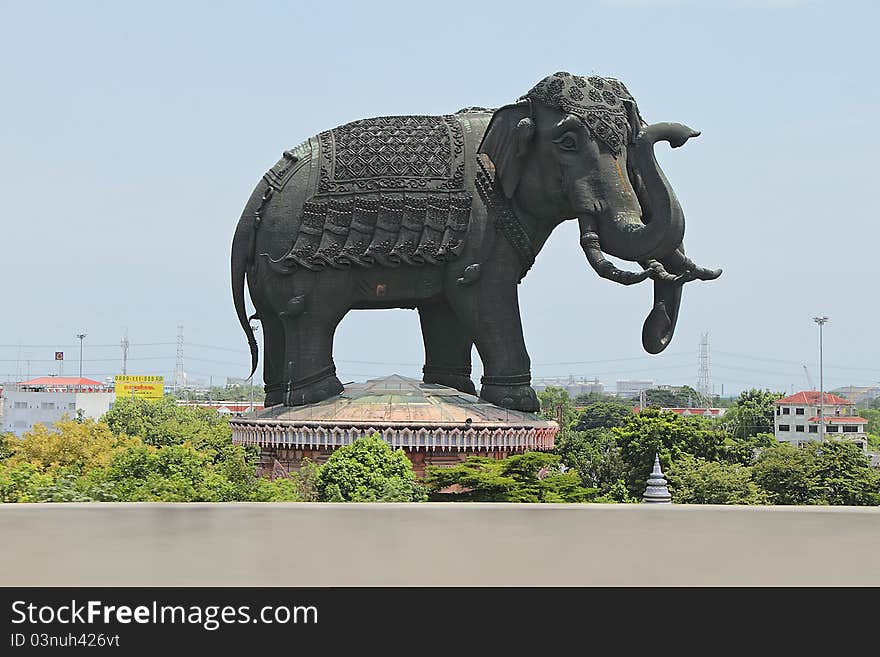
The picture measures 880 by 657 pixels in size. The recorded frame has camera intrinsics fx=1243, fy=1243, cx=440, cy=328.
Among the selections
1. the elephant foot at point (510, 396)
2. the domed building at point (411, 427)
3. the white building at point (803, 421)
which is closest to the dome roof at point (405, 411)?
the domed building at point (411, 427)

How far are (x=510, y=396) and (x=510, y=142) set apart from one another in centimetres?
438

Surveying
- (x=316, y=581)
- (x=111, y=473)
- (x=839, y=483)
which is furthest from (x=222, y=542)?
(x=839, y=483)

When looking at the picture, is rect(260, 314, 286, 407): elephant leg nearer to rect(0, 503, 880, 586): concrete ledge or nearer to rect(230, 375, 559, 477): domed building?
rect(230, 375, 559, 477): domed building

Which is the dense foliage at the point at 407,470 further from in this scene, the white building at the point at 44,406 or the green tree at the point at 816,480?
the white building at the point at 44,406

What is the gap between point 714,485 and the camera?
3538cm

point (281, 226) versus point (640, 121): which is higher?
point (640, 121)

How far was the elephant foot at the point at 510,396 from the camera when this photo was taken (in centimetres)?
2161

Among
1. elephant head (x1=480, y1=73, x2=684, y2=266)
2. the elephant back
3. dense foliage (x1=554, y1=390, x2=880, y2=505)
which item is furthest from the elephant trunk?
dense foliage (x1=554, y1=390, x2=880, y2=505)

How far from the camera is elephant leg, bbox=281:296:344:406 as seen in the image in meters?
21.5

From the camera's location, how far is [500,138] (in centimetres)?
2095

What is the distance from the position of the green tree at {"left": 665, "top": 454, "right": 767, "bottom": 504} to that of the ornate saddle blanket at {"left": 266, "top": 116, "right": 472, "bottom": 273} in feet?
52.9

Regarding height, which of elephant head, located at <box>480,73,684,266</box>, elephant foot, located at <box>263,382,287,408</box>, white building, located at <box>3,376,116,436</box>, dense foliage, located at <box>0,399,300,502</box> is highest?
elephant head, located at <box>480,73,684,266</box>

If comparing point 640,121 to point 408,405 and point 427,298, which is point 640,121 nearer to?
point 427,298
